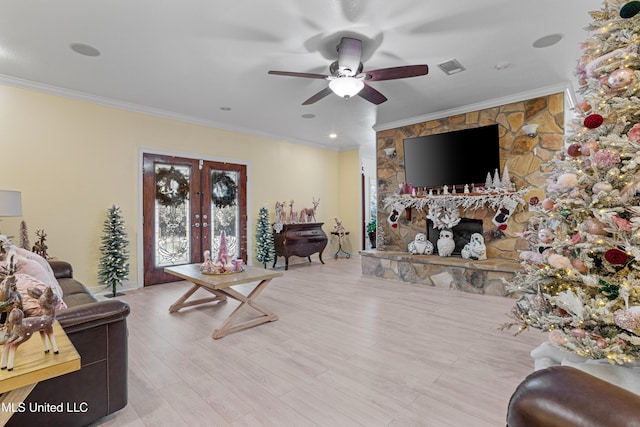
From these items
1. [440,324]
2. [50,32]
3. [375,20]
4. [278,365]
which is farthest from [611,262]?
[50,32]

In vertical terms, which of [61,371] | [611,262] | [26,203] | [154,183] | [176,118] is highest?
[176,118]

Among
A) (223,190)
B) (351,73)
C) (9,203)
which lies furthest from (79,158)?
(351,73)

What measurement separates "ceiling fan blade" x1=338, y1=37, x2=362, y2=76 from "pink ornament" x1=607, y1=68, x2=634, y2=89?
6.08 ft

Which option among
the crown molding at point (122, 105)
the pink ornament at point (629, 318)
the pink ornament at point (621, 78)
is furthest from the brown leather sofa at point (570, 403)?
the crown molding at point (122, 105)

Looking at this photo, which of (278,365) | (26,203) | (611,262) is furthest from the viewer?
(26,203)

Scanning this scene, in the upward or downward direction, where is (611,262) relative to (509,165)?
downward

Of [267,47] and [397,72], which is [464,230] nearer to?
[397,72]

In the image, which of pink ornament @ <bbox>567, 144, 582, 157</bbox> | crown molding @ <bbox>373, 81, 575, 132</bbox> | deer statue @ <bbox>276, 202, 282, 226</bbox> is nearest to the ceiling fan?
pink ornament @ <bbox>567, 144, 582, 157</bbox>

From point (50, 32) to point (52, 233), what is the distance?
243cm

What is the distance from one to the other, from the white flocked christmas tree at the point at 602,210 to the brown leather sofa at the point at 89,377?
249cm

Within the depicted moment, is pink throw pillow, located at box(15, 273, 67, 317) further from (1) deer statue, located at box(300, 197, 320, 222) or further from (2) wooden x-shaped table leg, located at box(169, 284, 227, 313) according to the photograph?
(1) deer statue, located at box(300, 197, 320, 222)

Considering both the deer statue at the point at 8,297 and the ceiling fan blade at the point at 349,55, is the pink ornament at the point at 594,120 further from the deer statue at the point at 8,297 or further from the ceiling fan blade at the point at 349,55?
the deer statue at the point at 8,297

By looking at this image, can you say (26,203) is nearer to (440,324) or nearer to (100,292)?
(100,292)

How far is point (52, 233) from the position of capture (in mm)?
4012
